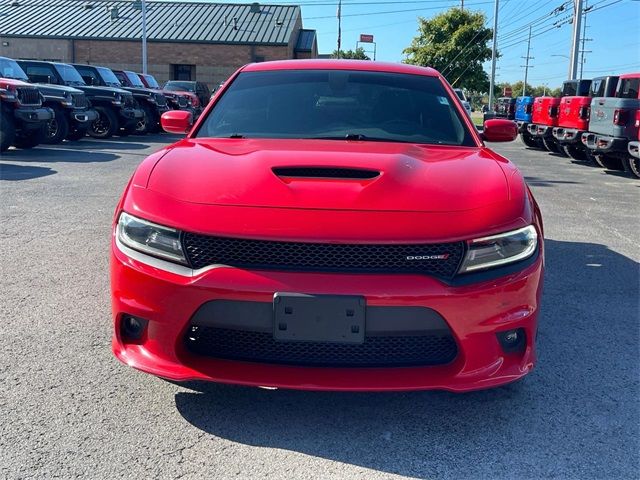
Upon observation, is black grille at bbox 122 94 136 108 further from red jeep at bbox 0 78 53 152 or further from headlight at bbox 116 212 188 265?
headlight at bbox 116 212 188 265

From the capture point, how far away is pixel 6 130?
12.2m

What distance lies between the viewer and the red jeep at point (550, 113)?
16375 mm

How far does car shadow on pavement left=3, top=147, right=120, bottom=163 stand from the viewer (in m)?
12.2

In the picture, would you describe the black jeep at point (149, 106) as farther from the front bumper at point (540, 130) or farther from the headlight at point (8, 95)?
the front bumper at point (540, 130)

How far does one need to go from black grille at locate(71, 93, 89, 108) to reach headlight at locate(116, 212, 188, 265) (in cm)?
1322

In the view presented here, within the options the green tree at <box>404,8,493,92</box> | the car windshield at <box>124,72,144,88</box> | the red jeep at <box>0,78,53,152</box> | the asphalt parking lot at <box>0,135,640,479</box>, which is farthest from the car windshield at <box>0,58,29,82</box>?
the green tree at <box>404,8,493,92</box>

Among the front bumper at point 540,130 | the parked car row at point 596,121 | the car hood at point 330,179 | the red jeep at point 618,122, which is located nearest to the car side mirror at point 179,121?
the car hood at point 330,179

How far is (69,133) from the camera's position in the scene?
51.5 feet

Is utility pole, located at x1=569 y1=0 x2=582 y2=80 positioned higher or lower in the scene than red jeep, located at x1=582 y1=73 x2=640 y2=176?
higher

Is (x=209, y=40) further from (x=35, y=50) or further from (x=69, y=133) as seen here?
(x=69, y=133)

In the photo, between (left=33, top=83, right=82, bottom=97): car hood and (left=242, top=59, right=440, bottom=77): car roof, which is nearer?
(left=242, top=59, right=440, bottom=77): car roof

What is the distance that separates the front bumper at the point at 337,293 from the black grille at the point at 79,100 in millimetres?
13344

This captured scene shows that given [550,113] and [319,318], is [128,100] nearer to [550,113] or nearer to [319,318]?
[550,113]

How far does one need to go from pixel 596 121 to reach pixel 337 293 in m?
12.3
